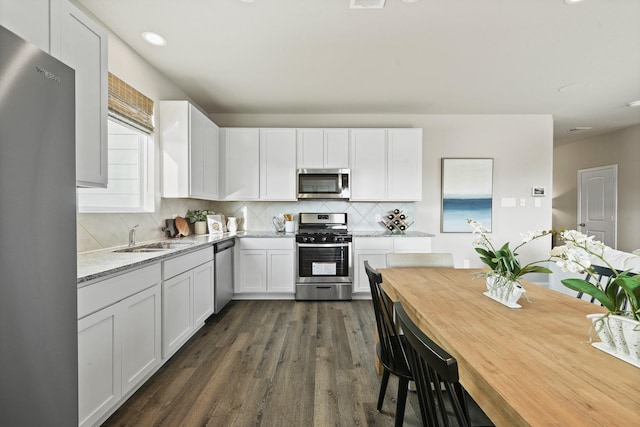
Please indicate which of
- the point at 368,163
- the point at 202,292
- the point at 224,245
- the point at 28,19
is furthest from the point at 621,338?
the point at 368,163

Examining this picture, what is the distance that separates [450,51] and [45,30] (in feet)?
9.42

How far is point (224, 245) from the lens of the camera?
343 cm

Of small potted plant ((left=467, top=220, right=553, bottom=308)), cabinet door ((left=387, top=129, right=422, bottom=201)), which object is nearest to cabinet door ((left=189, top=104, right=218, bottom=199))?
cabinet door ((left=387, top=129, right=422, bottom=201))

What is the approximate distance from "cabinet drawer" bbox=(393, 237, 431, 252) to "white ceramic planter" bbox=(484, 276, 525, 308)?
2290 millimetres

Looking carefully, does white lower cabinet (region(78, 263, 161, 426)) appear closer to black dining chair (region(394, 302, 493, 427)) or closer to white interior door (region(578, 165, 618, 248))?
black dining chair (region(394, 302, 493, 427))

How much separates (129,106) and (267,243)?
206 cm

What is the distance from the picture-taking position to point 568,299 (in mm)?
1490

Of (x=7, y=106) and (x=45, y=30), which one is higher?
(x=45, y=30)

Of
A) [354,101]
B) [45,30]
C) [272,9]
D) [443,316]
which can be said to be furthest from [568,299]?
[354,101]

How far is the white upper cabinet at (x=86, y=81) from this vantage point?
1502mm

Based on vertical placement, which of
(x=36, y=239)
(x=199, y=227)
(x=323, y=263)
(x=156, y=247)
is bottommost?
(x=323, y=263)

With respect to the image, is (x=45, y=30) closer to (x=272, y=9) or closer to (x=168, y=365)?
(x=272, y=9)

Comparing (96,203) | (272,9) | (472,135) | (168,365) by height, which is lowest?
(168,365)

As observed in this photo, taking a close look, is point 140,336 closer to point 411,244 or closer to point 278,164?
point 278,164
